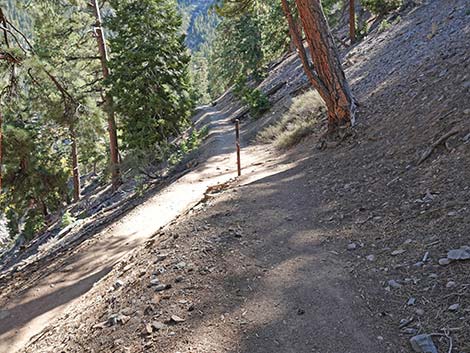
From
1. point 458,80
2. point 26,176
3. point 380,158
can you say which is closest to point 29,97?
point 380,158

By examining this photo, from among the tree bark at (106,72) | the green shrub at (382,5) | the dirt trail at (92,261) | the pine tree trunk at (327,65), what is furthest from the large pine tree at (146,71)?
the green shrub at (382,5)

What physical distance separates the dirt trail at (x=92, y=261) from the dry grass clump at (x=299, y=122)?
1236 mm

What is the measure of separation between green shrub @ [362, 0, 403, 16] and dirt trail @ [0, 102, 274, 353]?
1532cm

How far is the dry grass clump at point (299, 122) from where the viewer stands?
450 inches

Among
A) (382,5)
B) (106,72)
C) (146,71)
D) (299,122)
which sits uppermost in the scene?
(106,72)

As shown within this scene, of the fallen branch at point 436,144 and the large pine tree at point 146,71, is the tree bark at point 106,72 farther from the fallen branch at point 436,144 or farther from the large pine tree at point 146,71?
the fallen branch at point 436,144

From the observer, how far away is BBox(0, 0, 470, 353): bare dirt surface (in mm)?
3170

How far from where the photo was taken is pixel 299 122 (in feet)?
40.2

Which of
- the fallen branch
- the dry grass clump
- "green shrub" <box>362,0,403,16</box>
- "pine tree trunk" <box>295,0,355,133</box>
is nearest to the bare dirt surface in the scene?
the fallen branch

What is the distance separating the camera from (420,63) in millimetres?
9633

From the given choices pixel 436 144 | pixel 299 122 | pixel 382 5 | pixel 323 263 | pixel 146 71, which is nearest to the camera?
pixel 323 263

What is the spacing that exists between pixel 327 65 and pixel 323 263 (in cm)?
624

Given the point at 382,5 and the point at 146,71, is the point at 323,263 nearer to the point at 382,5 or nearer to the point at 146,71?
the point at 146,71

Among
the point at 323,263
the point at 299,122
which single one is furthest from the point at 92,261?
the point at 299,122
